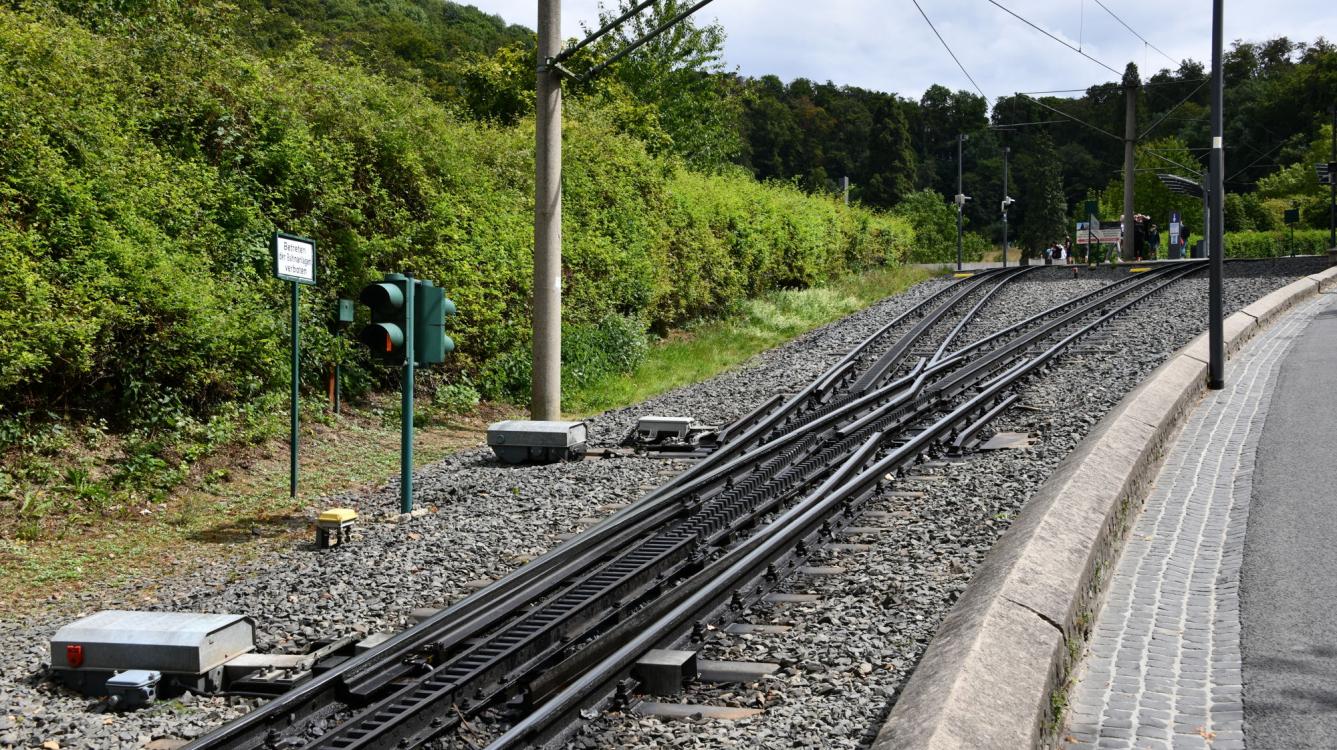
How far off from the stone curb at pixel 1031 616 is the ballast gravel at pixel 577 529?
0.31m

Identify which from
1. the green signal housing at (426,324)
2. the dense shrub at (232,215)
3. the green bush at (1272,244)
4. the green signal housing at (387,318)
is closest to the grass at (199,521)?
the dense shrub at (232,215)

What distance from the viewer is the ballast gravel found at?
500 centimetres

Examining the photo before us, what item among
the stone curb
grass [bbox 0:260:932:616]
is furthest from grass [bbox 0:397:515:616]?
the stone curb

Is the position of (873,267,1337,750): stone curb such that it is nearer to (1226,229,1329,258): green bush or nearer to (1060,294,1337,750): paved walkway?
(1060,294,1337,750): paved walkway

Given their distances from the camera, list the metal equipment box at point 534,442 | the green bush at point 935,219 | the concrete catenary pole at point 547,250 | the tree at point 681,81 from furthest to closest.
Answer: the green bush at point 935,219 → the tree at point 681,81 → the concrete catenary pole at point 547,250 → the metal equipment box at point 534,442

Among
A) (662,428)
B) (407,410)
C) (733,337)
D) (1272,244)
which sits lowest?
(662,428)

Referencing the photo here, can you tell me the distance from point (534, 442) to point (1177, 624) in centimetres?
701

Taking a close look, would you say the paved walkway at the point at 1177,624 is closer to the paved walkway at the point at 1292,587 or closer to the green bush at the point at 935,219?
the paved walkway at the point at 1292,587

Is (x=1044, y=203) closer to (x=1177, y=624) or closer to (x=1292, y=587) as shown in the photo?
(x=1292, y=587)

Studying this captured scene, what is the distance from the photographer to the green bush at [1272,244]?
52469mm

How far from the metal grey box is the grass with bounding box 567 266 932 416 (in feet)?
32.3

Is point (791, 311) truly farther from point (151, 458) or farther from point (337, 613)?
point (337, 613)

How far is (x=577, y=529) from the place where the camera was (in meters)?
8.69

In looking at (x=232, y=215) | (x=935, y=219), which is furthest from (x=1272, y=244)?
(x=232, y=215)
